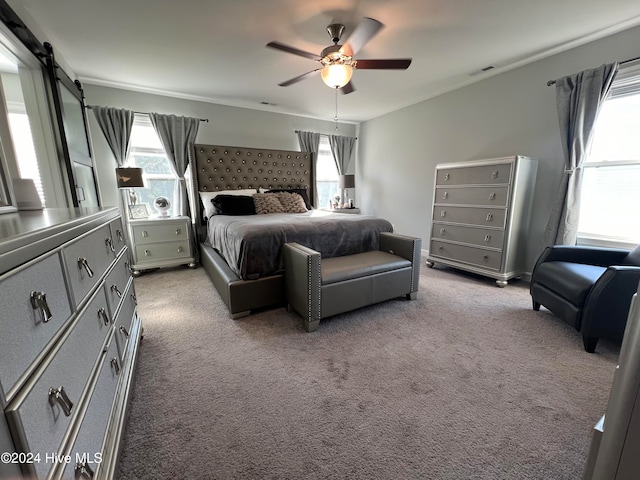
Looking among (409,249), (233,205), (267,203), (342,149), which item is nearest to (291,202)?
(267,203)

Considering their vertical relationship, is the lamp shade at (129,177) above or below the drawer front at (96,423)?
above

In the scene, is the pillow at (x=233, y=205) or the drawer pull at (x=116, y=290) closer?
the drawer pull at (x=116, y=290)

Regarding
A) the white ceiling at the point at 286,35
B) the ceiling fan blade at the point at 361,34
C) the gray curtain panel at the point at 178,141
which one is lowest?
the gray curtain panel at the point at 178,141

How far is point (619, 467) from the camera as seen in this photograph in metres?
0.65

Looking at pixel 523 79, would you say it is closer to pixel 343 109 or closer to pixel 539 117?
pixel 539 117

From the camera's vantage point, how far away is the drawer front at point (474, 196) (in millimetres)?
2908

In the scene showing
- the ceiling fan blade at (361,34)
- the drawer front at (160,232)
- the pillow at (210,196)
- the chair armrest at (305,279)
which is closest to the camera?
the ceiling fan blade at (361,34)

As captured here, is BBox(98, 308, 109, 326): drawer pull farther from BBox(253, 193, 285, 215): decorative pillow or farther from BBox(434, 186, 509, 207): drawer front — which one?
BBox(434, 186, 509, 207): drawer front

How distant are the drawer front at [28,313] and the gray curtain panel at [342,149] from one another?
5002mm

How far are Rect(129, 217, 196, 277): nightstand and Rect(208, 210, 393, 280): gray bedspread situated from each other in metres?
0.93

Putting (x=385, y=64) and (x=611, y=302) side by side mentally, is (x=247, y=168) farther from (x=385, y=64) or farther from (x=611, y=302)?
(x=611, y=302)

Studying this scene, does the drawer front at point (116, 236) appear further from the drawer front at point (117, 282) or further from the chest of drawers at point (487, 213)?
the chest of drawers at point (487, 213)

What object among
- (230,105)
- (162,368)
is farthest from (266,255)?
(230,105)

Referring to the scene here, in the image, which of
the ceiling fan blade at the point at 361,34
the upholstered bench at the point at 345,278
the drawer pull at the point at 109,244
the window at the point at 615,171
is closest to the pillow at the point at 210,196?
the upholstered bench at the point at 345,278
